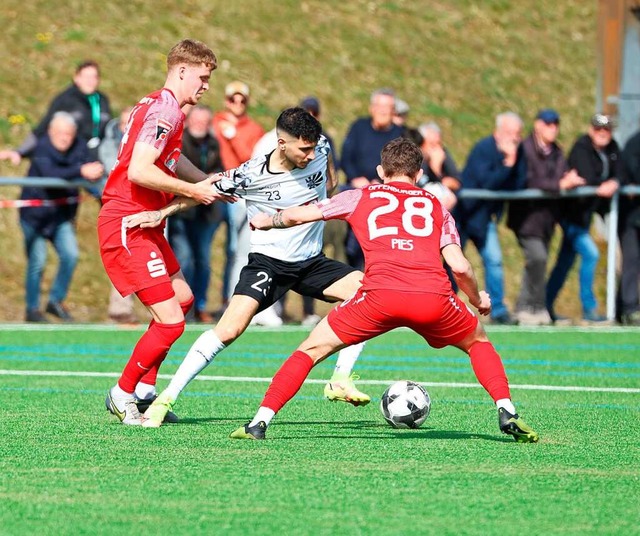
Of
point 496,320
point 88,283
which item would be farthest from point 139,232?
point 88,283

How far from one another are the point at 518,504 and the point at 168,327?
3.19 metres

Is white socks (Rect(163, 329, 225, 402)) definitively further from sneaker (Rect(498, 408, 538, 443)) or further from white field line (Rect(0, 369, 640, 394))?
white field line (Rect(0, 369, 640, 394))

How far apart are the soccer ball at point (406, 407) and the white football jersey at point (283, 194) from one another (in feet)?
3.68

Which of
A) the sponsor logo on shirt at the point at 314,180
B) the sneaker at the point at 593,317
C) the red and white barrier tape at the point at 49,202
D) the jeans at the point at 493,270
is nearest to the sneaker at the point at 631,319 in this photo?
the sneaker at the point at 593,317

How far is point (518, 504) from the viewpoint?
575 cm

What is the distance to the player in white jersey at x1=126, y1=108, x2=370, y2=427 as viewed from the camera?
8.38 meters

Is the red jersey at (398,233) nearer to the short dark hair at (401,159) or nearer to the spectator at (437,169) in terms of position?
the short dark hair at (401,159)

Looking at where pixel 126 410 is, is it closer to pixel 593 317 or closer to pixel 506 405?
pixel 506 405

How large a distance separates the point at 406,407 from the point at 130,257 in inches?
68.4

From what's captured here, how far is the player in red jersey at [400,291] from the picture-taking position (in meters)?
7.55

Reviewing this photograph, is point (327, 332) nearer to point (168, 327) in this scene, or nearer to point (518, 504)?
point (168, 327)

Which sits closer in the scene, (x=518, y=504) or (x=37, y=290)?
(x=518, y=504)

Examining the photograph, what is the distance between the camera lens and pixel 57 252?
1616 cm

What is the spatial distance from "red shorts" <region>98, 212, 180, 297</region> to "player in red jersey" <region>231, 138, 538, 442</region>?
890 mm
